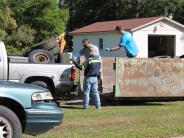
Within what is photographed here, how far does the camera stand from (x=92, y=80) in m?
13.8

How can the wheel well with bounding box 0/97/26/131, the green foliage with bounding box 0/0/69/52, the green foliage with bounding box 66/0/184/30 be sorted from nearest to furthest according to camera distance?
the wheel well with bounding box 0/97/26/131 → the green foliage with bounding box 0/0/69/52 → the green foliage with bounding box 66/0/184/30

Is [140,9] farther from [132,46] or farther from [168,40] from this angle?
[132,46]

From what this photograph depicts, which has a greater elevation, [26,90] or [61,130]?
[26,90]

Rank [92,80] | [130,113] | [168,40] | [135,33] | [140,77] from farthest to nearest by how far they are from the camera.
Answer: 1. [168,40]
2. [135,33]
3. [140,77]
4. [92,80]
5. [130,113]

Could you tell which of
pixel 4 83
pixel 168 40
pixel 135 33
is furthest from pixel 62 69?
pixel 168 40

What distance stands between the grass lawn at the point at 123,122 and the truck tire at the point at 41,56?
238cm

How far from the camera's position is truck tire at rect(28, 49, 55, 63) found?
51.3ft

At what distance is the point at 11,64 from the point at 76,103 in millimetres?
2273

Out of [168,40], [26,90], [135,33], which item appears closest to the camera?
[26,90]

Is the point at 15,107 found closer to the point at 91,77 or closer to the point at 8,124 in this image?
the point at 8,124

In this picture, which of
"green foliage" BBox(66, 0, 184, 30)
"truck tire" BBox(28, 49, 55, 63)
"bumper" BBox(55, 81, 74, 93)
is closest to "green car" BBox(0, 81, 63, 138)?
"bumper" BBox(55, 81, 74, 93)

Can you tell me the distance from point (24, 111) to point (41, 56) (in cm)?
793

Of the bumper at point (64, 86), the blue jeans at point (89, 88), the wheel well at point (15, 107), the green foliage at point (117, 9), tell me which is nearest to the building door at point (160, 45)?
the green foliage at point (117, 9)

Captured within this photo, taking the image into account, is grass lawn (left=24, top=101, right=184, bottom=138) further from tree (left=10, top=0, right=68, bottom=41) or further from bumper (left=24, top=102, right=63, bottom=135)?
tree (left=10, top=0, right=68, bottom=41)
